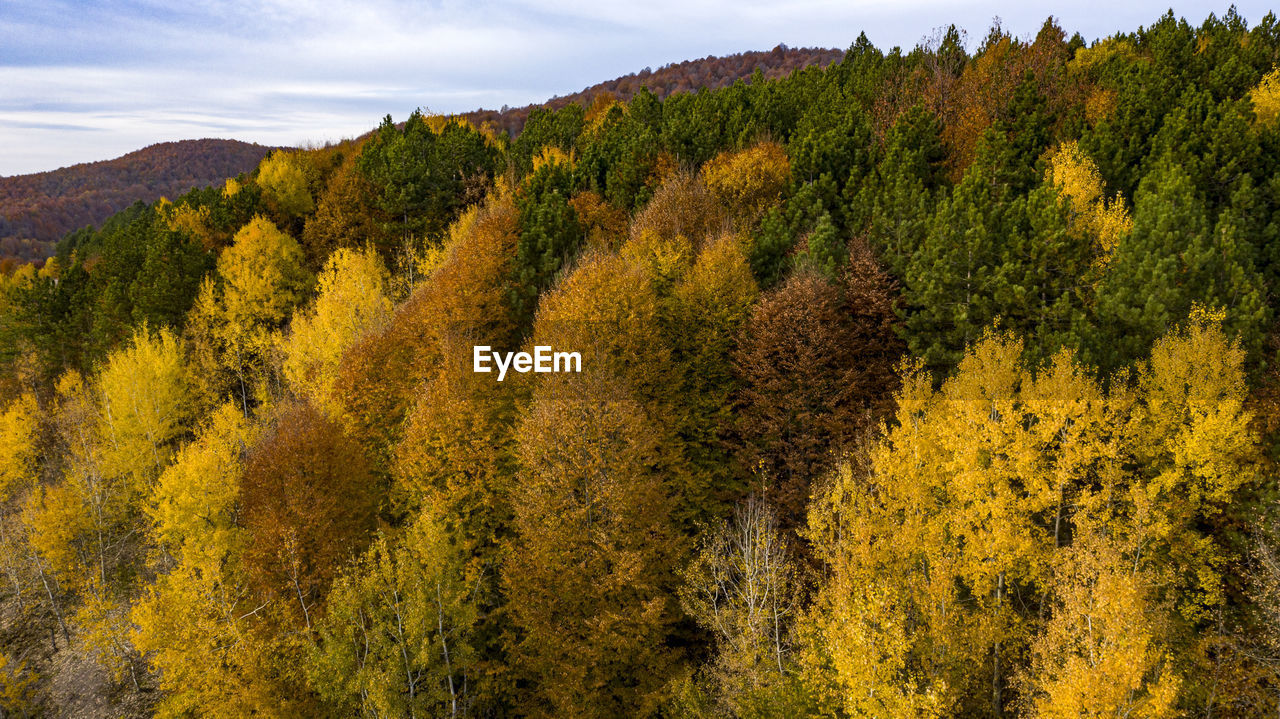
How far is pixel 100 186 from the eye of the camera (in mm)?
190000

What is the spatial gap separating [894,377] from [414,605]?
2580 centimetres

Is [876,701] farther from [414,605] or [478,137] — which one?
[478,137]

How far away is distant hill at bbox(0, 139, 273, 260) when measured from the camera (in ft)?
579

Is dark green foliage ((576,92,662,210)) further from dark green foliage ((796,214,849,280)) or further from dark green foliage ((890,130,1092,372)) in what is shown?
dark green foliage ((890,130,1092,372))

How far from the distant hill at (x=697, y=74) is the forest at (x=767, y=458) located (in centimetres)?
10946

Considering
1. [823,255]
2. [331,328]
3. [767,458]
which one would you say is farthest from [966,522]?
[331,328]

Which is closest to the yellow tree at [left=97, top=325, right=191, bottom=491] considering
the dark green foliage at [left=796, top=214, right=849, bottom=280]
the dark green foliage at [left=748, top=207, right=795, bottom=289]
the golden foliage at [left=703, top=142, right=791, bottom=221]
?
the golden foliage at [left=703, top=142, right=791, bottom=221]

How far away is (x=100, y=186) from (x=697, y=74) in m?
181

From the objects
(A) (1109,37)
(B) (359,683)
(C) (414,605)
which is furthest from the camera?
(A) (1109,37)

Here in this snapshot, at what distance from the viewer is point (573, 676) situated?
26891mm

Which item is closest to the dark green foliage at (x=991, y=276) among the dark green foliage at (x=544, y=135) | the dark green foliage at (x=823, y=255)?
the dark green foliage at (x=823, y=255)

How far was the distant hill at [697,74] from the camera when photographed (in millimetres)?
152663

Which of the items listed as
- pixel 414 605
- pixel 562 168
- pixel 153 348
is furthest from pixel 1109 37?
pixel 153 348

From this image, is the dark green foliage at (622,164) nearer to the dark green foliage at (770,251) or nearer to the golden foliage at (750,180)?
the golden foliage at (750,180)
